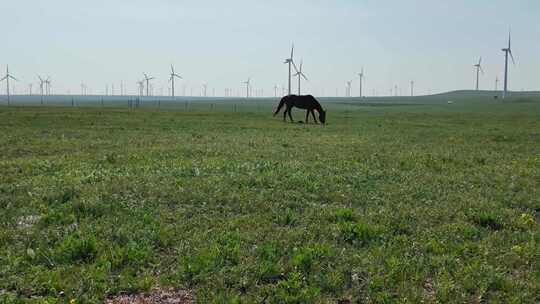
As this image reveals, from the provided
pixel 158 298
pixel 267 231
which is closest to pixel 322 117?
pixel 267 231

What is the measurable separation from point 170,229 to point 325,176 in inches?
229

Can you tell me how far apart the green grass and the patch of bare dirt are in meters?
0.13

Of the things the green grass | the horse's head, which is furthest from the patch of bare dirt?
the horse's head

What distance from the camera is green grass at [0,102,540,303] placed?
19.9 feet

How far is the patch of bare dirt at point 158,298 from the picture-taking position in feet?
18.6

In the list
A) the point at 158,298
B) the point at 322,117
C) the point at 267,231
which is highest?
the point at 322,117

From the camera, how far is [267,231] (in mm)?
8047

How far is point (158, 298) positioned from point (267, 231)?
2.63m

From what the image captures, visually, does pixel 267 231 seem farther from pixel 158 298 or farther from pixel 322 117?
pixel 322 117

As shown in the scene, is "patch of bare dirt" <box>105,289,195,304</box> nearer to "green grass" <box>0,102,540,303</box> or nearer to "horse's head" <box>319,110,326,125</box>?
"green grass" <box>0,102,540,303</box>

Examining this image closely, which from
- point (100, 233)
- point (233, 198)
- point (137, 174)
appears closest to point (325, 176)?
point (233, 198)

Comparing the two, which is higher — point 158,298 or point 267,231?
point 267,231

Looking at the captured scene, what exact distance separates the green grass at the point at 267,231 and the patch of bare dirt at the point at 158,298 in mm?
126

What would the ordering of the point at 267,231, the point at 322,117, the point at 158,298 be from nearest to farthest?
the point at 158,298
the point at 267,231
the point at 322,117
